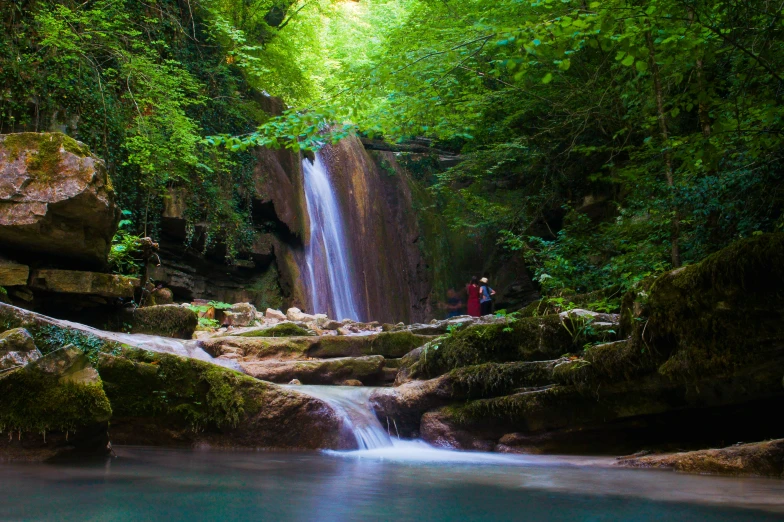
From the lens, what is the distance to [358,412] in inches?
250

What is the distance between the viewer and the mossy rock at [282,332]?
9.80 m

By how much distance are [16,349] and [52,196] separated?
4.02 metres

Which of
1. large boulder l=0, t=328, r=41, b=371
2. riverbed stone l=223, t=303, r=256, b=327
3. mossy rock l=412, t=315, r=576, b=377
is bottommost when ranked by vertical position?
large boulder l=0, t=328, r=41, b=371

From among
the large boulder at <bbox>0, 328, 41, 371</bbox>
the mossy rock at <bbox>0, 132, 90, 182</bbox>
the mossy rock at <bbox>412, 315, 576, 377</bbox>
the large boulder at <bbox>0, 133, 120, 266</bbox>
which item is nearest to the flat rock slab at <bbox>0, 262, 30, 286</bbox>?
the large boulder at <bbox>0, 133, 120, 266</bbox>

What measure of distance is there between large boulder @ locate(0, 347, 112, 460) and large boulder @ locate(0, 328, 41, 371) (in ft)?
0.71

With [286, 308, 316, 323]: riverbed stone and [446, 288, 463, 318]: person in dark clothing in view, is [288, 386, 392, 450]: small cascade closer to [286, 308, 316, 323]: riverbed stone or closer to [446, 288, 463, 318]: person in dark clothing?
[286, 308, 316, 323]: riverbed stone

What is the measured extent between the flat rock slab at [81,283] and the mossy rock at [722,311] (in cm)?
715

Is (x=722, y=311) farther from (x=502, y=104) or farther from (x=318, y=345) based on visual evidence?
(x=502, y=104)

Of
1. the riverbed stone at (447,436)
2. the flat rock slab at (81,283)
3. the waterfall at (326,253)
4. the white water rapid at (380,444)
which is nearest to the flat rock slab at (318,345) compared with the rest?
the flat rock slab at (81,283)

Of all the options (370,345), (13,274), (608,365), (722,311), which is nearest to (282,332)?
(370,345)

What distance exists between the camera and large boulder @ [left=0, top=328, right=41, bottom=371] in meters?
3.87

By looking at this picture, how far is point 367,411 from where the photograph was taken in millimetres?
6461

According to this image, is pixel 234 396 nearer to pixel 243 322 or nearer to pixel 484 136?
pixel 243 322

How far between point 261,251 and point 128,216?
4.38 metres
